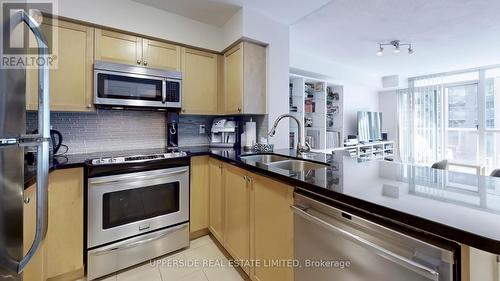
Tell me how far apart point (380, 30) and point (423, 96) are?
3305mm

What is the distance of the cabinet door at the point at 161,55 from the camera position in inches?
83.6

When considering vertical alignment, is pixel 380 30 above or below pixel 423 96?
above

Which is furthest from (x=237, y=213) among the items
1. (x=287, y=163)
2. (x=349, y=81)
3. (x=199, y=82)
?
(x=349, y=81)

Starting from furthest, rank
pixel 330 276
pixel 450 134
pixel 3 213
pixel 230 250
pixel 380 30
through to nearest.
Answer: pixel 450 134
pixel 380 30
pixel 230 250
pixel 330 276
pixel 3 213

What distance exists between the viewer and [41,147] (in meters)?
0.82

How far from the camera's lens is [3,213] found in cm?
68

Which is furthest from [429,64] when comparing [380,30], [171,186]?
[171,186]

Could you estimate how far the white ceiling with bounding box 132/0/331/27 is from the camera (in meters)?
2.04

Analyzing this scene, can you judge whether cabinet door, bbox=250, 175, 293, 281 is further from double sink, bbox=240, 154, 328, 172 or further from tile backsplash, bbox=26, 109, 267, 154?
tile backsplash, bbox=26, 109, 267, 154

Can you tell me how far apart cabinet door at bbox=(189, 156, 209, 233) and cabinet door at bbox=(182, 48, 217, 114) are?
624mm

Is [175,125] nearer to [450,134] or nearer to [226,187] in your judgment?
[226,187]

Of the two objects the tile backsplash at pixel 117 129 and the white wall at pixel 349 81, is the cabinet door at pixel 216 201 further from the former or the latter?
the white wall at pixel 349 81

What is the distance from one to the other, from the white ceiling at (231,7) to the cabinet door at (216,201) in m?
1.53

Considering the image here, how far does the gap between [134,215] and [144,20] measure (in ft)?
6.01
